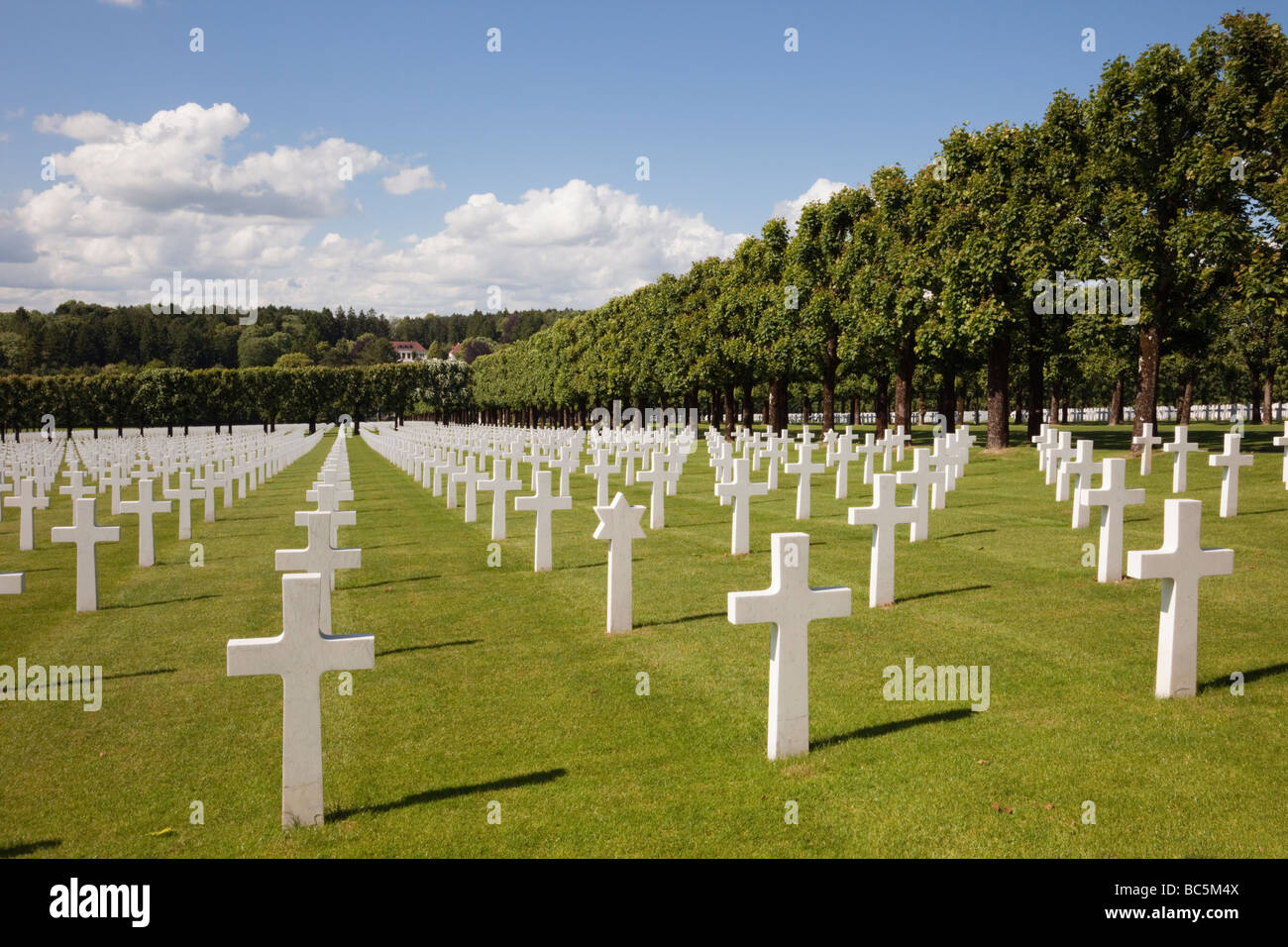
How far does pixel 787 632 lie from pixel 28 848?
4.29m

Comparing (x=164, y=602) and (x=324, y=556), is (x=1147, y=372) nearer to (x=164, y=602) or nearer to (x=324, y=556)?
(x=324, y=556)

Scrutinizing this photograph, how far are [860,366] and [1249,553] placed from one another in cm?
2699

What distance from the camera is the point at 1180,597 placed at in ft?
21.2

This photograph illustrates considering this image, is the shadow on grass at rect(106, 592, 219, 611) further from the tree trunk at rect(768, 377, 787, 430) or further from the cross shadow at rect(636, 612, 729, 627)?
the tree trunk at rect(768, 377, 787, 430)

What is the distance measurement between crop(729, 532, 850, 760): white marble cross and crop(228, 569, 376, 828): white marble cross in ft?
7.53

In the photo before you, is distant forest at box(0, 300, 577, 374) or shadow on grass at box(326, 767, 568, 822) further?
distant forest at box(0, 300, 577, 374)

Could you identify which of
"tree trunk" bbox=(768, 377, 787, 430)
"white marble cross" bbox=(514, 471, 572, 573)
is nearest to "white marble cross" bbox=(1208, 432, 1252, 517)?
"white marble cross" bbox=(514, 471, 572, 573)

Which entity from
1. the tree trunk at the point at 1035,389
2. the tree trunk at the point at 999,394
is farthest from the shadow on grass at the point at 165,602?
the tree trunk at the point at 1035,389

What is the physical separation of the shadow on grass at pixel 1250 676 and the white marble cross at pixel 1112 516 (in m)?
3.13

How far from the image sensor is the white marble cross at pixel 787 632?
5633 mm

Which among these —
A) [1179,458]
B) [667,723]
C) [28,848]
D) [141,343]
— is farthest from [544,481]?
[141,343]

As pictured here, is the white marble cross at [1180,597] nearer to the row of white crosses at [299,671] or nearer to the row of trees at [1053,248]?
the row of white crosses at [299,671]

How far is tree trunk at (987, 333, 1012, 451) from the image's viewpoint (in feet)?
93.8
